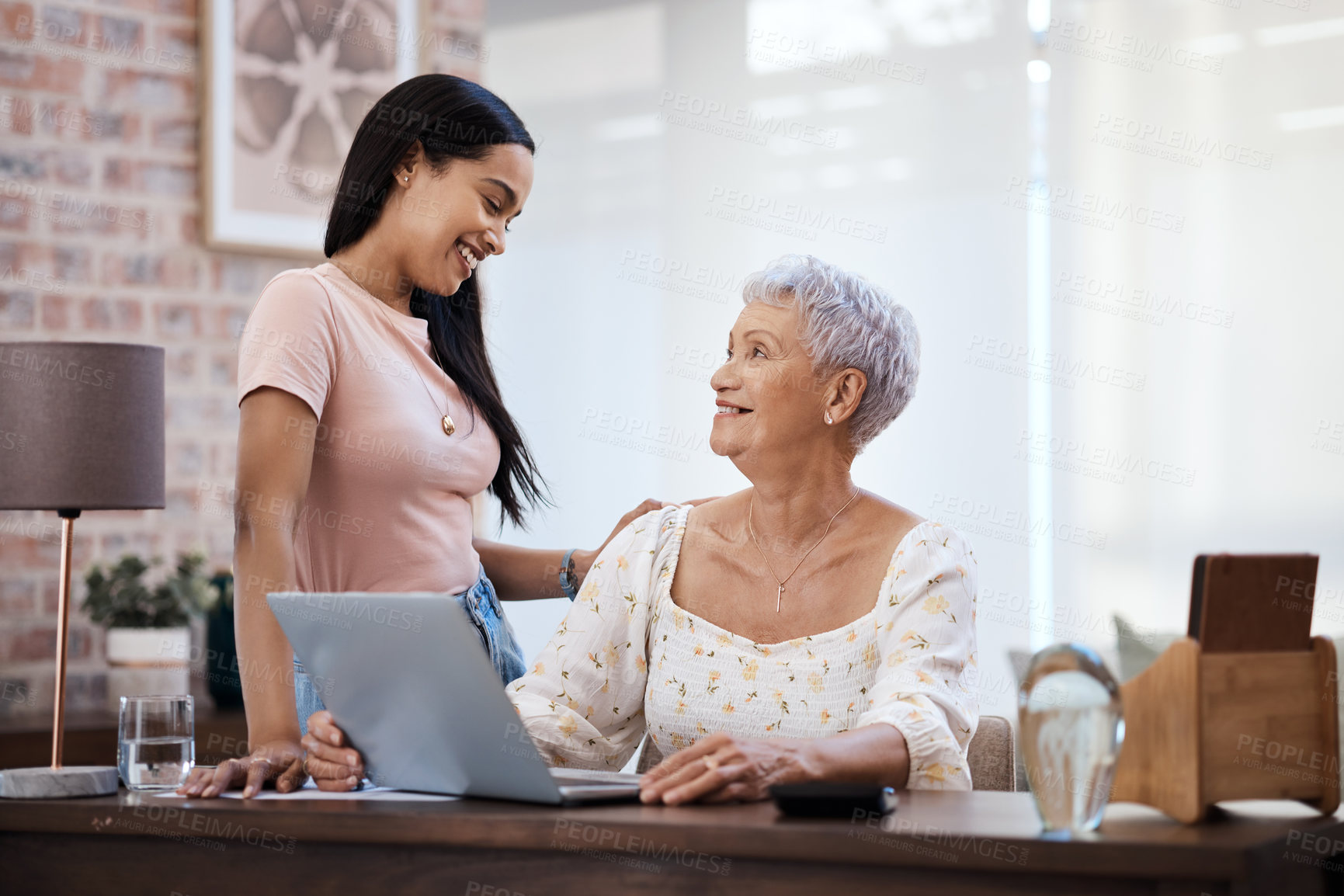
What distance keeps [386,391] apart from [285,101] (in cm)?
196

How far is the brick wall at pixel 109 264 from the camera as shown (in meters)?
3.18

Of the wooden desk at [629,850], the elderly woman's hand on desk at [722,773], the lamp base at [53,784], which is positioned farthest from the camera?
the lamp base at [53,784]

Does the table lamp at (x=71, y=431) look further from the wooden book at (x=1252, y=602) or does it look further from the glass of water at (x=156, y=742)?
the wooden book at (x=1252, y=602)

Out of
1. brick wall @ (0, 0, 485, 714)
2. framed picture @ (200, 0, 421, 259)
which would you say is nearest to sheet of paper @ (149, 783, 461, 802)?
brick wall @ (0, 0, 485, 714)

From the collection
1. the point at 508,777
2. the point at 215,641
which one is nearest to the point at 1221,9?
the point at 215,641

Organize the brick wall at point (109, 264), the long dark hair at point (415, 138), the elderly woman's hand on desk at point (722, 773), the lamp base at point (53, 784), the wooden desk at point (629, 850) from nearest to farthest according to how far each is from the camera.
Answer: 1. the wooden desk at point (629, 850)
2. the elderly woman's hand on desk at point (722, 773)
3. the lamp base at point (53, 784)
4. the long dark hair at point (415, 138)
5. the brick wall at point (109, 264)

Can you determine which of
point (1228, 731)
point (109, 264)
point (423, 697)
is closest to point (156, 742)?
point (423, 697)

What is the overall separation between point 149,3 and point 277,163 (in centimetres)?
47

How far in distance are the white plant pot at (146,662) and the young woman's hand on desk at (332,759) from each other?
5.31 feet

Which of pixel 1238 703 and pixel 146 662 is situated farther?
pixel 146 662

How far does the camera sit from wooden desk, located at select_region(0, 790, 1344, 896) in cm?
109

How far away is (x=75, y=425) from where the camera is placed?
191 cm

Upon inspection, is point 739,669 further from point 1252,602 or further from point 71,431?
point 71,431

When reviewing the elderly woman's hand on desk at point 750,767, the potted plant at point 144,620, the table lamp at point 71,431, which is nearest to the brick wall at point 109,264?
the potted plant at point 144,620
